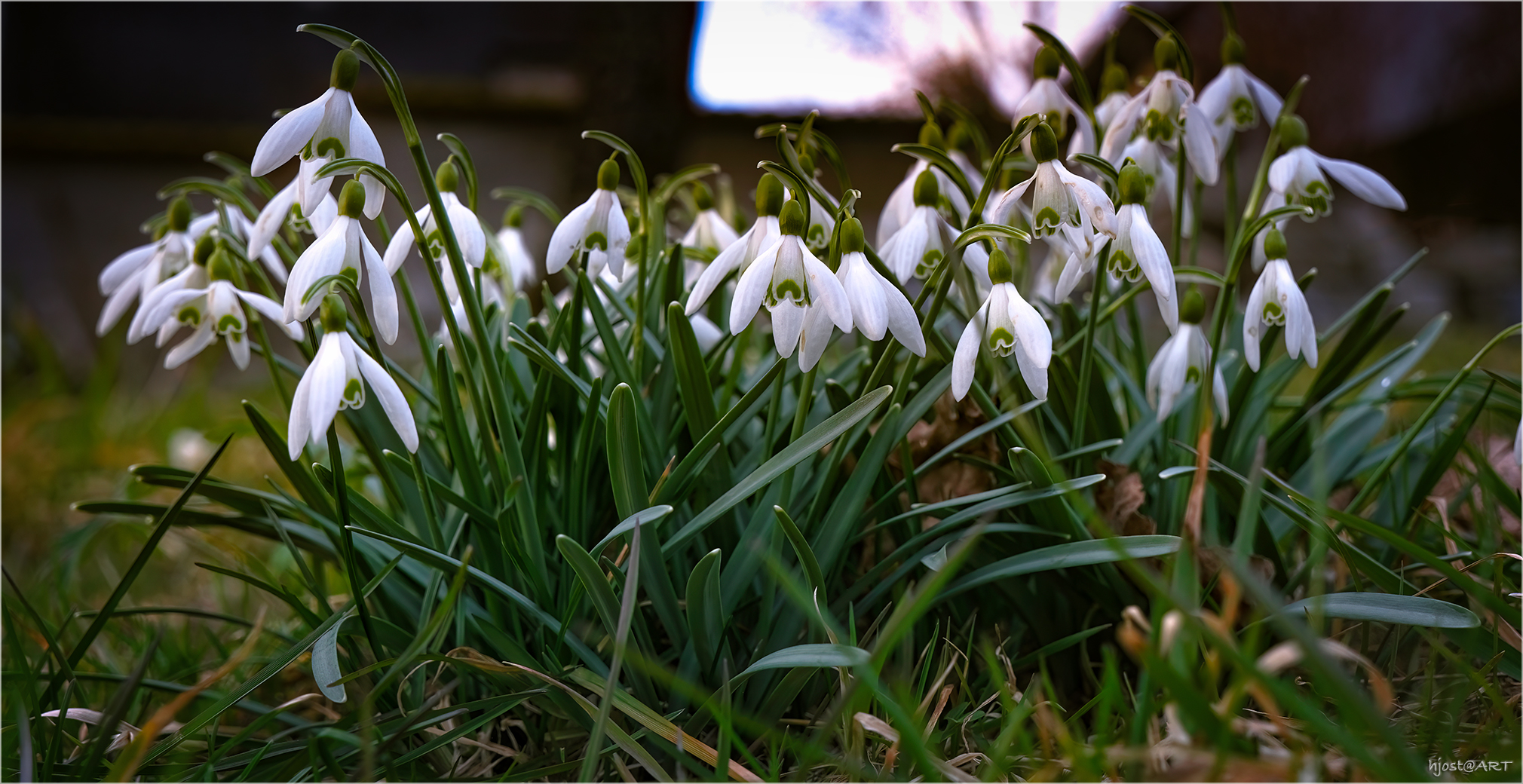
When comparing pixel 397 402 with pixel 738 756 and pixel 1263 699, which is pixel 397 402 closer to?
pixel 738 756

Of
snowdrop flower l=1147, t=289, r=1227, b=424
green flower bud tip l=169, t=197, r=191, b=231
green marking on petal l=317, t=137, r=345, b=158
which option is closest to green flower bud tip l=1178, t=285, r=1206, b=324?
snowdrop flower l=1147, t=289, r=1227, b=424

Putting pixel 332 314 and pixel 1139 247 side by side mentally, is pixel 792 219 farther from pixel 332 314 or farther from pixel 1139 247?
pixel 332 314

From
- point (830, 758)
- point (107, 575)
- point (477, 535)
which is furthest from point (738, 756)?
point (107, 575)

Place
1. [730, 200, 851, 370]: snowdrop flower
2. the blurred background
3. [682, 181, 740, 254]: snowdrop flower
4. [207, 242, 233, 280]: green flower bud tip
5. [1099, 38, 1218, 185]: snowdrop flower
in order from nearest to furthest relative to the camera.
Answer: [730, 200, 851, 370]: snowdrop flower
[207, 242, 233, 280]: green flower bud tip
[1099, 38, 1218, 185]: snowdrop flower
[682, 181, 740, 254]: snowdrop flower
the blurred background

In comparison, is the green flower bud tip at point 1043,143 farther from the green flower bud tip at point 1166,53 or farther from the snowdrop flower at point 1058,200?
the green flower bud tip at point 1166,53

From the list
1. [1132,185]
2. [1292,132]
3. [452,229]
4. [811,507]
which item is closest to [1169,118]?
[1292,132]

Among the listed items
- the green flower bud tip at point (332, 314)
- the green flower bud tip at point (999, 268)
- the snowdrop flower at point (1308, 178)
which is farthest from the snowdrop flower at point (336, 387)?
the snowdrop flower at point (1308, 178)

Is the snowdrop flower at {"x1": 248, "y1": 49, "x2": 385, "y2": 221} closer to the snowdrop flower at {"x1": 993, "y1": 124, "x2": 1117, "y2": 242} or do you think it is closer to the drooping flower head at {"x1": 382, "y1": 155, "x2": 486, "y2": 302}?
the drooping flower head at {"x1": 382, "y1": 155, "x2": 486, "y2": 302}
